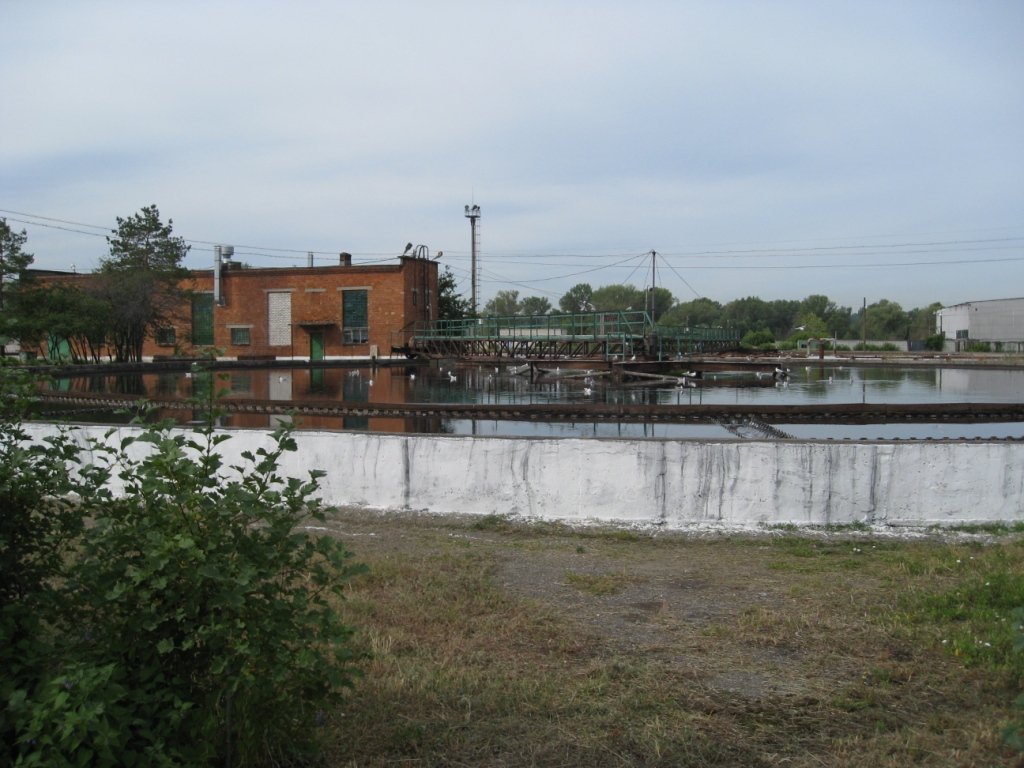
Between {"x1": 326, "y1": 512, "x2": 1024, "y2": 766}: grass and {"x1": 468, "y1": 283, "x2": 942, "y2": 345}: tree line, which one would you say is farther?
{"x1": 468, "y1": 283, "x2": 942, "y2": 345}: tree line

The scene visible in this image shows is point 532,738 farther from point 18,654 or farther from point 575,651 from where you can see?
point 18,654

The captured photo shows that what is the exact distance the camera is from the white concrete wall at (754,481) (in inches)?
321

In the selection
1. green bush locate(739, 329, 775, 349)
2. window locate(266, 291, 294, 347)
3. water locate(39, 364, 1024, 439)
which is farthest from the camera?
green bush locate(739, 329, 775, 349)

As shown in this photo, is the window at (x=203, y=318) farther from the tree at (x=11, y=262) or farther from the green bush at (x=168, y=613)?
the green bush at (x=168, y=613)

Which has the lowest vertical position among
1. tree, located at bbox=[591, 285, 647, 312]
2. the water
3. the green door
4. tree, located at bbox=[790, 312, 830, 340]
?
the water

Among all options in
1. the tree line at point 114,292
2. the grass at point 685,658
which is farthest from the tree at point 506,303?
the grass at point 685,658

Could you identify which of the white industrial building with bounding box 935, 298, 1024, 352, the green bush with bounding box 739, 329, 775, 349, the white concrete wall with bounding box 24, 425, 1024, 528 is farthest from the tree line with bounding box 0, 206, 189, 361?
the white industrial building with bounding box 935, 298, 1024, 352

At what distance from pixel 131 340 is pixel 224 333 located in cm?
978

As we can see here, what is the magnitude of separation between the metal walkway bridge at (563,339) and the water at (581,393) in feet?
5.74

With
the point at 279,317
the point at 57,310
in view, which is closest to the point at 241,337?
the point at 279,317

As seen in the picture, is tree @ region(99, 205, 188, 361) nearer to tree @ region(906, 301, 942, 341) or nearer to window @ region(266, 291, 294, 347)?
window @ region(266, 291, 294, 347)

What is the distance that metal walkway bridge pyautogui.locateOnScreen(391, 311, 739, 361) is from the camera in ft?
116

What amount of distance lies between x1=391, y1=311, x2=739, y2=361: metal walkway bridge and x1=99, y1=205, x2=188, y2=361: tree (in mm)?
13385

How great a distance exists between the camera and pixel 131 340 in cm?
4741
